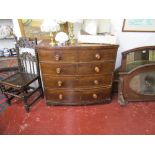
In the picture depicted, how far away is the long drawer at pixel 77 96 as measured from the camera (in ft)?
7.24

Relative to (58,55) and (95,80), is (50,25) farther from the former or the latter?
(95,80)

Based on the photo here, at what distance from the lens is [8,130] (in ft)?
6.43

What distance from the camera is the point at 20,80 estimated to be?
2203 millimetres

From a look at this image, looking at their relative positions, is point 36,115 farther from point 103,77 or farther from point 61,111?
point 103,77

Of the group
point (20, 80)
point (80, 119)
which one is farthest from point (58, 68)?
point (80, 119)

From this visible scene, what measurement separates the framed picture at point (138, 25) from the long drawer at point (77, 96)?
880 millimetres

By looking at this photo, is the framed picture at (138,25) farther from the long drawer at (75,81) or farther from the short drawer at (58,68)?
the short drawer at (58,68)

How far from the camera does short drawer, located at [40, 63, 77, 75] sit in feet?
6.48

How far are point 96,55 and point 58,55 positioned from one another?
0.45 m

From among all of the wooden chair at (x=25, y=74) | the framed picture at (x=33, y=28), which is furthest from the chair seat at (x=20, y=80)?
the framed picture at (x=33, y=28)

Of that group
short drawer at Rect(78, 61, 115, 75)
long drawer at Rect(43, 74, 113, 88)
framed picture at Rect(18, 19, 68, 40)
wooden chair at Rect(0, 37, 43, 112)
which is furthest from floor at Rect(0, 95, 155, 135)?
framed picture at Rect(18, 19, 68, 40)
